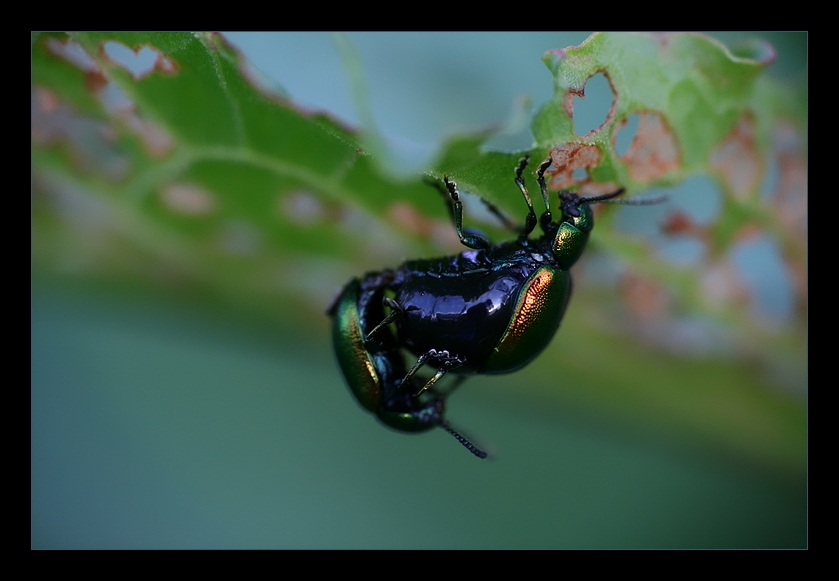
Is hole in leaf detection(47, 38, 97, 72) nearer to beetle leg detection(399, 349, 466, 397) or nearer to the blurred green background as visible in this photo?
the blurred green background

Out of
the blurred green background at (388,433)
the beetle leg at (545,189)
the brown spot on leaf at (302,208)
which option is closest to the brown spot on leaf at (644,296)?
the blurred green background at (388,433)

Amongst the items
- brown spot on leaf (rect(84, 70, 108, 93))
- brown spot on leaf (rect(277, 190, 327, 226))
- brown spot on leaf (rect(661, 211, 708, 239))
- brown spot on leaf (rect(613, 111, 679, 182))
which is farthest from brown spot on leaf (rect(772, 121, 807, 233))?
brown spot on leaf (rect(84, 70, 108, 93))

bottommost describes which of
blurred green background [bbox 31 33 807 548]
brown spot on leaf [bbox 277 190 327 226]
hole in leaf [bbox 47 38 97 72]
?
blurred green background [bbox 31 33 807 548]

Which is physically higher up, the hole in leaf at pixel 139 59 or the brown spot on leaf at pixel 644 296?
the hole in leaf at pixel 139 59

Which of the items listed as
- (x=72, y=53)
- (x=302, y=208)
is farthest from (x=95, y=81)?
(x=302, y=208)

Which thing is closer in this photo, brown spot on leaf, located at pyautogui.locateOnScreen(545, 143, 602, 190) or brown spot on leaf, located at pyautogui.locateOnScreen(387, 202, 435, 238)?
brown spot on leaf, located at pyautogui.locateOnScreen(545, 143, 602, 190)

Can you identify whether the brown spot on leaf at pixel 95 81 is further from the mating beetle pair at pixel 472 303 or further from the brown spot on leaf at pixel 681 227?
the brown spot on leaf at pixel 681 227

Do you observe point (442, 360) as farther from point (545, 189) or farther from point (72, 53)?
point (72, 53)
